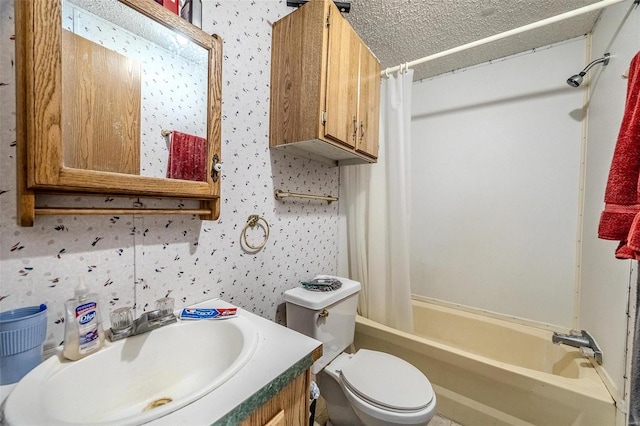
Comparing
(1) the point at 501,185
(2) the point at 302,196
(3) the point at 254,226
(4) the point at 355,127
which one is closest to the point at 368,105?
(4) the point at 355,127

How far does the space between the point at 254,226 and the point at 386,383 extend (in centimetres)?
94

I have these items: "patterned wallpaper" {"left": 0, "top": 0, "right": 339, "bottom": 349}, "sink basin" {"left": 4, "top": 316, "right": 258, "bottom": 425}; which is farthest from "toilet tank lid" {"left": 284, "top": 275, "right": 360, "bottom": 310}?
"sink basin" {"left": 4, "top": 316, "right": 258, "bottom": 425}

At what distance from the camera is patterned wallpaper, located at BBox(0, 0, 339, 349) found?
0.59 meters

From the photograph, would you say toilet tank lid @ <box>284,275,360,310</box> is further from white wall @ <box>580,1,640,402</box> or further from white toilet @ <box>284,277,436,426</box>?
white wall @ <box>580,1,640,402</box>

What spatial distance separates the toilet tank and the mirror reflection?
731 millimetres

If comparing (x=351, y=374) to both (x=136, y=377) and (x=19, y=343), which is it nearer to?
(x=136, y=377)

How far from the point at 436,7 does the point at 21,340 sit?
205cm

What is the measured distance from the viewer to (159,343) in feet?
2.41

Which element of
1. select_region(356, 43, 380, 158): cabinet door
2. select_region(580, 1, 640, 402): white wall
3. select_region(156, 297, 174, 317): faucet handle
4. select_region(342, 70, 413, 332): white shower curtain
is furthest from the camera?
select_region(342, 70, 413, 332): white shower curtain

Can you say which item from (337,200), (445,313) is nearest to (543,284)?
(445,313)

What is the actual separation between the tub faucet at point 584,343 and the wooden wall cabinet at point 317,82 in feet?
5.07

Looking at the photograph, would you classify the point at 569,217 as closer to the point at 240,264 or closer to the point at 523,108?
the point at 523,108

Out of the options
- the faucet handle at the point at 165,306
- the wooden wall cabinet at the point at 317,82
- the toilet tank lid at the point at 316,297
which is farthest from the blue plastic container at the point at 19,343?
the wooden wall cabinet at the point at 317,82

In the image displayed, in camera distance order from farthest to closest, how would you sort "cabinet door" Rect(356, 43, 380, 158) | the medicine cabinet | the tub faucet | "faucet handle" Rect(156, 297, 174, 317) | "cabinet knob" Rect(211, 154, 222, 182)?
"cabinet door" Rect(356, 43, 380, 158)
the tub faucet
"cabinet knob" Rect(211, 154, 222, 182)
"faucet handle" Rect(156, 297, 174, 317)
the medicine cabinet
